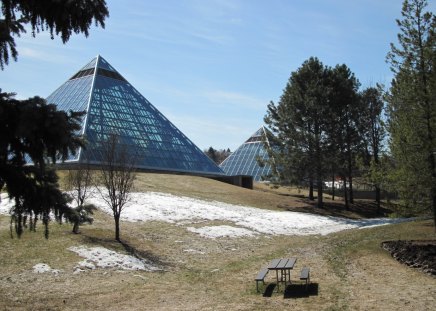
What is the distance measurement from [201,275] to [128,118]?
115ft

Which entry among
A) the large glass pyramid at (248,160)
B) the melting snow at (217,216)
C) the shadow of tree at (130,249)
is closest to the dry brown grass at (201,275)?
the shadow of tree at (130,249)

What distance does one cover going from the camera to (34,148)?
5824 mm

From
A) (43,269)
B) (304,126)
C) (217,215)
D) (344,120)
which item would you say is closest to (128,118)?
(304,126)

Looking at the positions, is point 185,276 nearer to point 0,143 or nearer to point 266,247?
point 266,247

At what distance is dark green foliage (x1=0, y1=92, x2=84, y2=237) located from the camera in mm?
5402

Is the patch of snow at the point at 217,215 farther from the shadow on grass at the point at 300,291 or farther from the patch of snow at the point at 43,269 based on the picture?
the shadow on grass at the point at 300,291

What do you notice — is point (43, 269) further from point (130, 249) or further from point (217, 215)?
point (217, 215)

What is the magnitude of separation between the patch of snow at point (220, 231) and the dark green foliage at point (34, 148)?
43.6 feet

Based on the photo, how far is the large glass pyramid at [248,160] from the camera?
63562 mm

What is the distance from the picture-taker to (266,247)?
706 inches

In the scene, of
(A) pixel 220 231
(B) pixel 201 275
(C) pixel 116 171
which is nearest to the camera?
(B) pixel 201 275

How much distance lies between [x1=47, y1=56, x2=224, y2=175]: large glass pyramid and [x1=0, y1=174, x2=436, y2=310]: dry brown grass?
22.5m

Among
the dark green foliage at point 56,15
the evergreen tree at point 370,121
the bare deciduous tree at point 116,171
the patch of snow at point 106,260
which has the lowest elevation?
the patch of snow at point 106,260

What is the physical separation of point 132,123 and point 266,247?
101 ft
